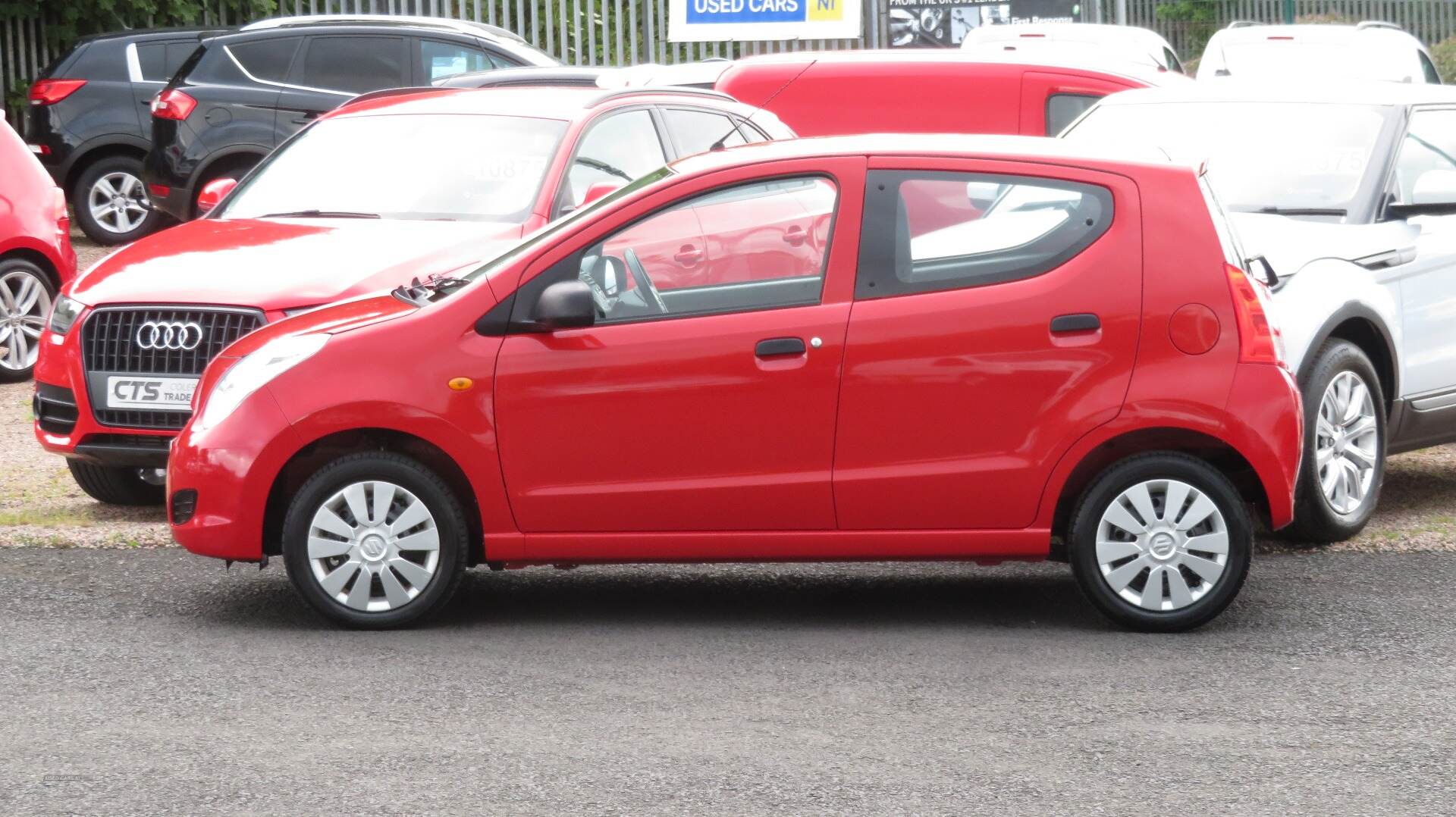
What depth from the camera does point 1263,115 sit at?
926cm

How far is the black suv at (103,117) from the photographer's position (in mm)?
17922

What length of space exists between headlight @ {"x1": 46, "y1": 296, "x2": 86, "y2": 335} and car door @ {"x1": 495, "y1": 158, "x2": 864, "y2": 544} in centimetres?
270

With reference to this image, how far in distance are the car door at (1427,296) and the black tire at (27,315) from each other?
7722 millimetres

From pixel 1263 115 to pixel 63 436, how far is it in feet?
18.4

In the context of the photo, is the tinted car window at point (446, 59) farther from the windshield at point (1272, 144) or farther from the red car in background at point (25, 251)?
the windshield at point (1272, 144)

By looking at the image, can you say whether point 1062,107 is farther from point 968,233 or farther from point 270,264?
point 968,233

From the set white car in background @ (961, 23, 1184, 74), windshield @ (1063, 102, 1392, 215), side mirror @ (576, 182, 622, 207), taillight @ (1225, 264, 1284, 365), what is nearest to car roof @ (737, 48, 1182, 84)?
white car in background @ (961, 23, 1184, 74)

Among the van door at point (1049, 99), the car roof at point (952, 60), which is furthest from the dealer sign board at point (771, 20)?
the van door at point (1049, 99)

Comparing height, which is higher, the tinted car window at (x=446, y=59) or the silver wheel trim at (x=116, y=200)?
the tinted car window at (x=446, y=59)

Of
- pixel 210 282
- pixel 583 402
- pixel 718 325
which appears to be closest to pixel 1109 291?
pixel 718 325

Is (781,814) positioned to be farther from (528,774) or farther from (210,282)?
(210,282)

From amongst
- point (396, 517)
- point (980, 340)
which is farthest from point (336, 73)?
point (980, 340)

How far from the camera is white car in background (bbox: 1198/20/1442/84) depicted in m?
18.3

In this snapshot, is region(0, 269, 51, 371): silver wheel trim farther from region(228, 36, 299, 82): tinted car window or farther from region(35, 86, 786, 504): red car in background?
region(228, 36, 299, 82): tinted car window
